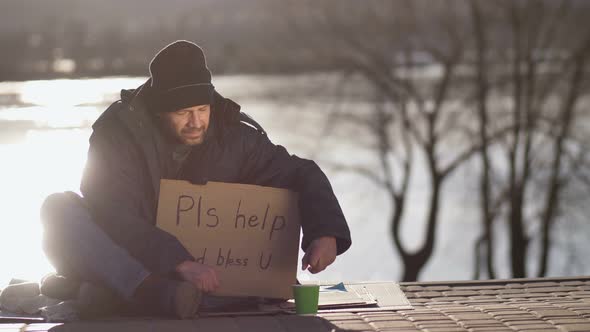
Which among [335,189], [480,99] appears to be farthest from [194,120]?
[335,189]

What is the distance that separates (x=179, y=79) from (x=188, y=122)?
178 millimetres

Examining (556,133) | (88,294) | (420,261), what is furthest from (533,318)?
(420,261)

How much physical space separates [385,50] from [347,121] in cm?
156

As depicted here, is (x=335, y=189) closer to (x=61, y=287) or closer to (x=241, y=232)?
(x=241, y=232)

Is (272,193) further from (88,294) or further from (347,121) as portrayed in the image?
(347,121)

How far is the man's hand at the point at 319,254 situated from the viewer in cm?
449

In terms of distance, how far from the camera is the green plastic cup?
4375 millimetres

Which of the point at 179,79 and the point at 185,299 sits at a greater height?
the point at 179,79

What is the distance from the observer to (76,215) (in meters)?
4.50

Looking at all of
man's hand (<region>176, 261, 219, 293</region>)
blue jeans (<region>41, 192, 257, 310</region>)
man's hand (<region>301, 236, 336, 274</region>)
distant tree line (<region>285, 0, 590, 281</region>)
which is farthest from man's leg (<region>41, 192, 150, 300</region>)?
distant tree line (<region>285, 0, 590, 281</region>)

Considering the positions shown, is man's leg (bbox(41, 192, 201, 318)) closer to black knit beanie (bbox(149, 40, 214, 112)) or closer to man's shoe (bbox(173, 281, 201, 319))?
man's shoe (bbox(173, 281, 201, 319))

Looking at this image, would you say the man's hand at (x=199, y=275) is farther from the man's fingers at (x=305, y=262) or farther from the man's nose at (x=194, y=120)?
the man's nose at (x=194, y=120)

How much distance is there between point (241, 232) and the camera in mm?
4844

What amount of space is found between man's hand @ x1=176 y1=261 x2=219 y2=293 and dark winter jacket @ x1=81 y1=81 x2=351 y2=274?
0.04m
